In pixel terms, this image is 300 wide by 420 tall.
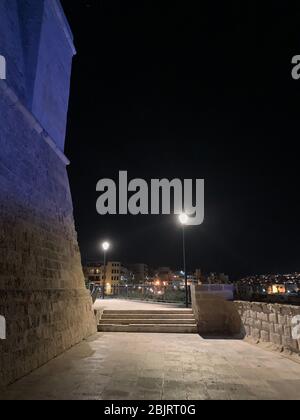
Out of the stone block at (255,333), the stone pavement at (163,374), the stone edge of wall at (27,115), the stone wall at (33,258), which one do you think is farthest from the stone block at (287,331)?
the stone edge of wall at (27,115)

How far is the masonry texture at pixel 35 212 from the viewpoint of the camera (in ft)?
20.6

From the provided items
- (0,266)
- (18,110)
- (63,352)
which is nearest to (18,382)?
(0,266)

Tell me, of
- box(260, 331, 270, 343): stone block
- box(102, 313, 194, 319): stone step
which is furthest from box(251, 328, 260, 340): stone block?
box(102, 313, 194, 319): stone step

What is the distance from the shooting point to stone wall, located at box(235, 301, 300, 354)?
7281 millimetres

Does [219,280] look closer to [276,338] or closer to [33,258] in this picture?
[276,338]

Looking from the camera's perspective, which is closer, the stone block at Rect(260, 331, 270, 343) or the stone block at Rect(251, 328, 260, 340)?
the stone block at Rect(260, 331, 270, 343)

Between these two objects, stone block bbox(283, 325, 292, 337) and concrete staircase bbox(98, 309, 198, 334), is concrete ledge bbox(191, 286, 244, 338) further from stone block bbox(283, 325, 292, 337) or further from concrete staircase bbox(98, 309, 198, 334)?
stone block bbox(283, 325, 292, 337)

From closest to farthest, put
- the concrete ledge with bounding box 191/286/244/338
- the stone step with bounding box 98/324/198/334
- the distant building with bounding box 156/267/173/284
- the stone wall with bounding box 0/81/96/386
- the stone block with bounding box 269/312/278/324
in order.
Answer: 1. the stone wall with bounding box 0/81/96/386
2. the stone block with bounding box 269/312/278/324
3. the concrete ledge with bounding box 191/286/244/338
4. the stone step with bounding box 98/324/198/334
5. the distant building with bounding box 156/267/173/284

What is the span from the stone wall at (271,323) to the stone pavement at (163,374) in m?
0.46

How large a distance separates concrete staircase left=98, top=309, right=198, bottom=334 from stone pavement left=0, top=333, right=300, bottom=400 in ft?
10.5

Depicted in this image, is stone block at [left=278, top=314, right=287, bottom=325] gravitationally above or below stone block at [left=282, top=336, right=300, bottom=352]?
above

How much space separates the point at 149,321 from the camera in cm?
1283

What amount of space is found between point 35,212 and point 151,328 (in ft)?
23.1
